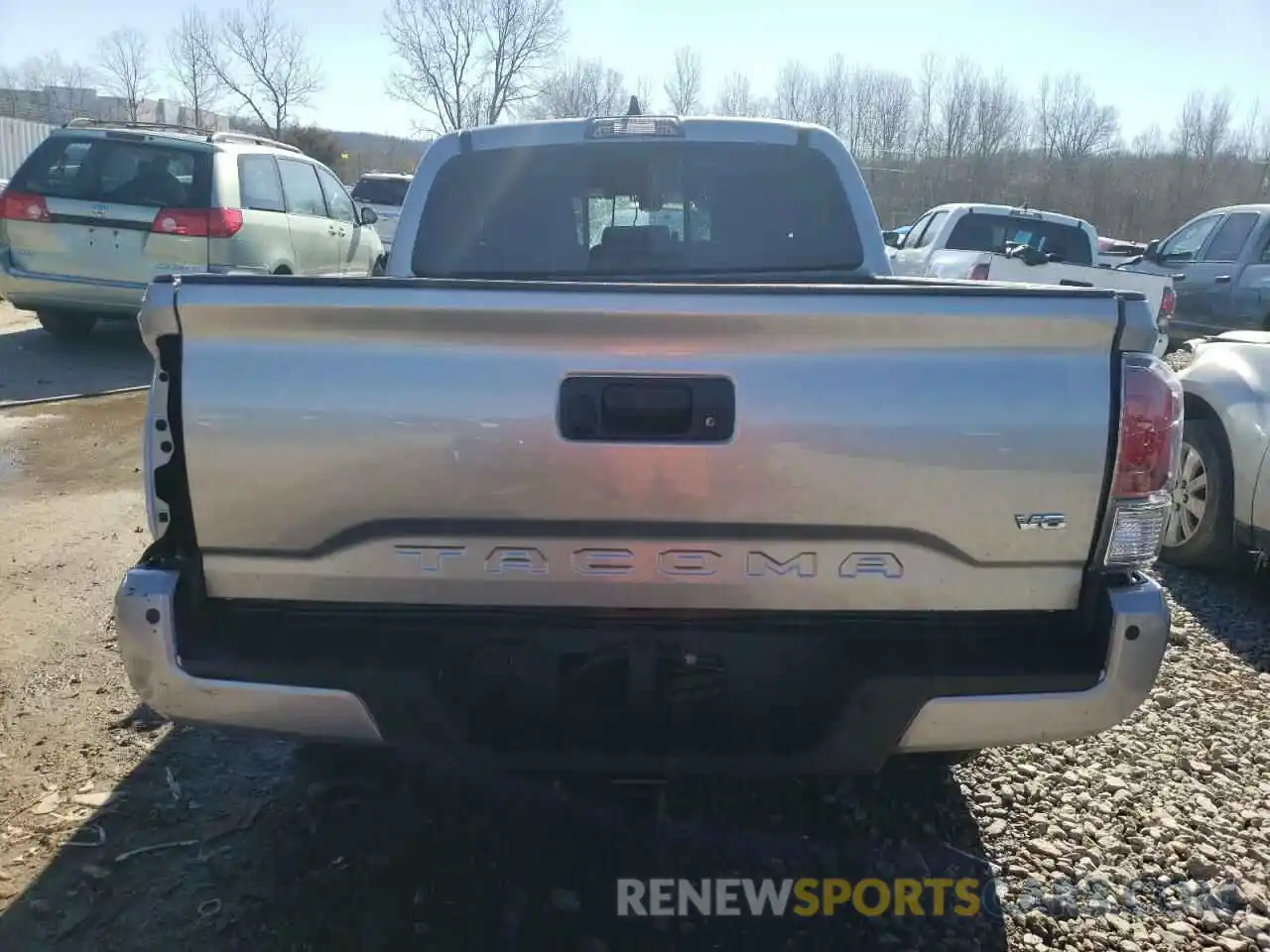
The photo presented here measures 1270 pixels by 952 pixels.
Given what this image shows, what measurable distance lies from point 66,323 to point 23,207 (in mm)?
1391

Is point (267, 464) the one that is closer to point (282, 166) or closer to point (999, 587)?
point (999, 587)

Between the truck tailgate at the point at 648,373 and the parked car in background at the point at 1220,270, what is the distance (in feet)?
33.1

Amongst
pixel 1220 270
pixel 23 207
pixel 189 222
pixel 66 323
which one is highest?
pixel 23 207

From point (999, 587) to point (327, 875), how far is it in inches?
70.7

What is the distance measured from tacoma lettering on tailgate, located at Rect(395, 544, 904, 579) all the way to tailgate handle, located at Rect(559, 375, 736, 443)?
9.6 inches

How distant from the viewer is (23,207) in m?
8.88

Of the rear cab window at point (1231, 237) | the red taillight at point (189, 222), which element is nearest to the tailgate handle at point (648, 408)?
the red taillight at point (189, 222)

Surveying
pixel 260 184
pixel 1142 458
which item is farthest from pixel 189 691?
pixel 260 184

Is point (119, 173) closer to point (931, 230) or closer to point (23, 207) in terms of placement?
point (23, 207)

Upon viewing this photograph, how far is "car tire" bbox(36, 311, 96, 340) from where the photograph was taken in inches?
388

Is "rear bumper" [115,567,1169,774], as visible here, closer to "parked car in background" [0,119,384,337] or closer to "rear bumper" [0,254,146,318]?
"parked car in background" [0,119,384,337]

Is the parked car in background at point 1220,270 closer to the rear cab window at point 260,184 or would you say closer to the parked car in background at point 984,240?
the parked car in background at point 984,240

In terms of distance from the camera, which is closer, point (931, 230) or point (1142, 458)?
Answer: point (1142, 458)

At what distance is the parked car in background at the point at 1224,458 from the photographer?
15.4 feet
